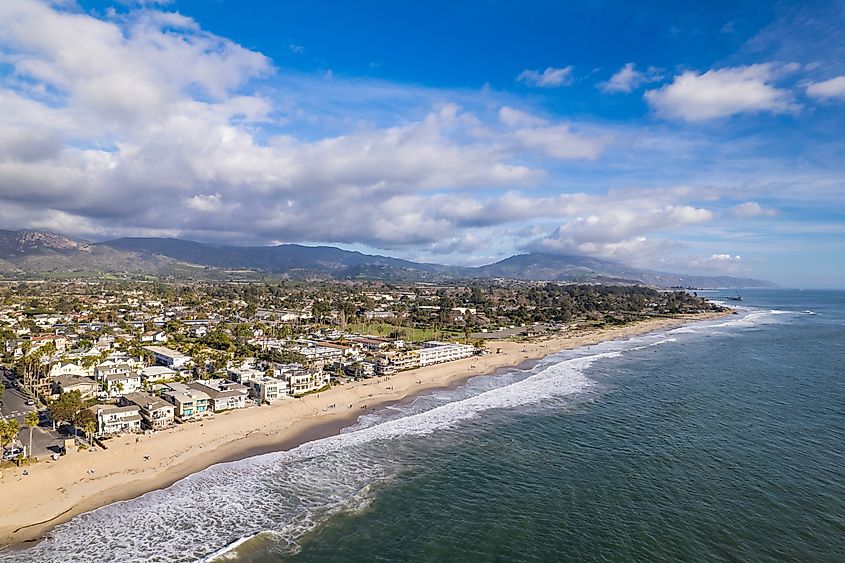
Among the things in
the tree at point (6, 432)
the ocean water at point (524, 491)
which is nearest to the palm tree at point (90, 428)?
the tree at point (6, 432)

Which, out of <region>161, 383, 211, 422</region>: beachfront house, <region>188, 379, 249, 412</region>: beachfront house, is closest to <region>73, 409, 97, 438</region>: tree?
<region>161, 383, 211, 422</region>: beachfront house

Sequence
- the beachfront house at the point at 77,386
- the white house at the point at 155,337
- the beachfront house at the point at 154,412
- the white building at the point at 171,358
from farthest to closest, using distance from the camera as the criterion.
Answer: the white house at the point at 155,337 → the white building at the point at 171,358 → the beachfront house at the point at 77,386 → the beachfront house at the point at 154,412

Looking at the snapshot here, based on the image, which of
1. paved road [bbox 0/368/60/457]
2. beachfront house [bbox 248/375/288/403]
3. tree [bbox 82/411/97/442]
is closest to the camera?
paved road [bbox 0/368/60/457]

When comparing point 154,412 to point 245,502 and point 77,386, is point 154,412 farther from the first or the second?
point 245,502

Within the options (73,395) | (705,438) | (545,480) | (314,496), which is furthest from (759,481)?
(73,395)

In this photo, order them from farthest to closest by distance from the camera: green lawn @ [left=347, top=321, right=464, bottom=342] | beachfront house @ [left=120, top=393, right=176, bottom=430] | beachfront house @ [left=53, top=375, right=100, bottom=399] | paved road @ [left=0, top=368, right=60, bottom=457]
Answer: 1. green lawn @ [left=347, top=321, right=464, bottom=342]
2. beachfront house @ [left=53, top=375, right=100, bottom=399]
3. beachfront house @ [left=120, top=393, right=176, bottom=430]
4. paved road @ [left=0, top=368, right=60, bottom=457]

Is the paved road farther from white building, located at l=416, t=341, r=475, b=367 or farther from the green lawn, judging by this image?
the green lawn

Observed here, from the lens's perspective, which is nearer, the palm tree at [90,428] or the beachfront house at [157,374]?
the palm tree at [90,428]

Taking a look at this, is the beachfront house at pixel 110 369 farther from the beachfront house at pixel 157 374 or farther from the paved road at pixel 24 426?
the paved road at pixel 24 426
